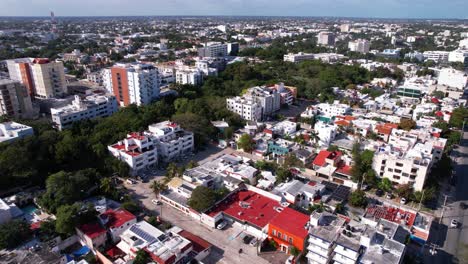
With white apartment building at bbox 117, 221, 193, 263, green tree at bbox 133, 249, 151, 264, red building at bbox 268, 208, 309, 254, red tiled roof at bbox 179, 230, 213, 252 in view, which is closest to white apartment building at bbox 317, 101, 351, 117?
red building at bbox 268, 208, 309, 254

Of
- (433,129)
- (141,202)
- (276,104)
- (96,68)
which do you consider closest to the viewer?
(141,202)

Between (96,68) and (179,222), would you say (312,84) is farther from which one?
(96,68)

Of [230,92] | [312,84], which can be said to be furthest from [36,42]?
[312,84]

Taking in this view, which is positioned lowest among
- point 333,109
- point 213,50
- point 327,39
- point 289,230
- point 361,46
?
point 289,230

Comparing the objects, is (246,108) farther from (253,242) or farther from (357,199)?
(253,242)

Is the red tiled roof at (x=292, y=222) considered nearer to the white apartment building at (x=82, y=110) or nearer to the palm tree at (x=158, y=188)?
the palm tree at (x=158, y=188)

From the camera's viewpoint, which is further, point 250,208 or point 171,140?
point 171,140

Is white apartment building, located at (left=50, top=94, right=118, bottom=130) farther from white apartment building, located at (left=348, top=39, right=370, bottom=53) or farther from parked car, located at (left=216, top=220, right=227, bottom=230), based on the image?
white apartment building, located at (left=348, top=39, right=370, bottom=53)

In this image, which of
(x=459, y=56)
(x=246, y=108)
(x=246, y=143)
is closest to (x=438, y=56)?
(x=459, y=56)
